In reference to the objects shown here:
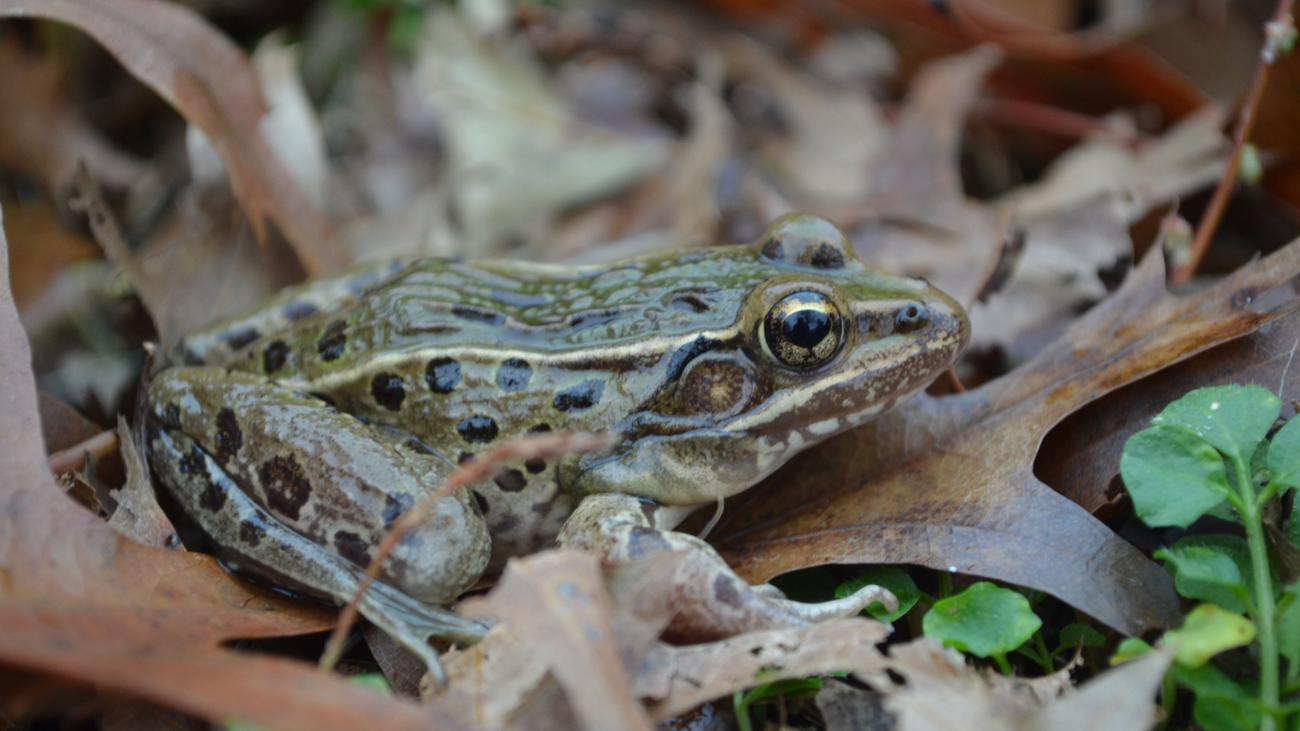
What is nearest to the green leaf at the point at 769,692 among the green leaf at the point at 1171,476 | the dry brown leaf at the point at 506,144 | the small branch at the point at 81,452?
the green leaf at the point at 1171,476

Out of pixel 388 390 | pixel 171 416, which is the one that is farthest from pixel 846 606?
pixel 171 416

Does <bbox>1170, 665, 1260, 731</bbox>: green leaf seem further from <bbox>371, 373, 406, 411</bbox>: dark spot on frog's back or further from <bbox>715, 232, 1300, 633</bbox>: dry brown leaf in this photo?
<bbox>371, 373, 406, 411</bbox>: dark spot on frog's back

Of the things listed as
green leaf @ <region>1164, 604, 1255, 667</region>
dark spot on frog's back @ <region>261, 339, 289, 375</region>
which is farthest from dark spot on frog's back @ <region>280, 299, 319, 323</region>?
green leaf @ <region>1164, 604, 1255, 667</region>

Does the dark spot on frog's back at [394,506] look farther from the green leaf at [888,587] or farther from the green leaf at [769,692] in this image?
the green leaf at [888,587]

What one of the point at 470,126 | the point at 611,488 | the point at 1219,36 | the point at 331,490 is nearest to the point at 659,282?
the point at 611,488

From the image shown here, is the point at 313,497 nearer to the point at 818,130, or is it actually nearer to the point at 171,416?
the point at 171,416

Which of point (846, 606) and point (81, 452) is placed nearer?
point (846, 606)
